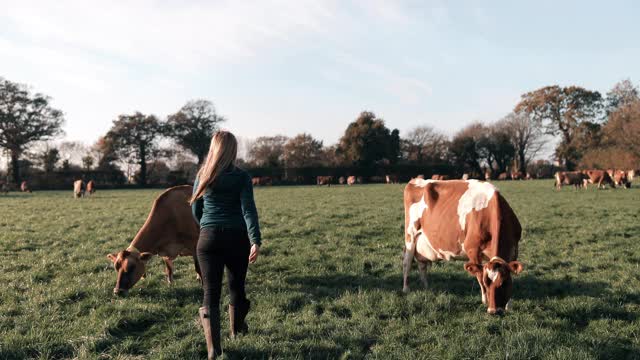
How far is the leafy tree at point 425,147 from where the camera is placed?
7756 cm

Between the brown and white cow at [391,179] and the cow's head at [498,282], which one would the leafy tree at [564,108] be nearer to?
the brown and white cow at [391,179]

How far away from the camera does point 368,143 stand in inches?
2704

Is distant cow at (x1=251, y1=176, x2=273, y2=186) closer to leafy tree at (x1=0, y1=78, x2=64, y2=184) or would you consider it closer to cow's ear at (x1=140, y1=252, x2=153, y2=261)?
leafy tree at (x1=0, y1=78, x2=64, y2=184)

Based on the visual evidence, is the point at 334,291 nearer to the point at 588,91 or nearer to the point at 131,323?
the point at 131,323

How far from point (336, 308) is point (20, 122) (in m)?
64.4

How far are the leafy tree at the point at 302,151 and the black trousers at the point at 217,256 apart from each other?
213 ft

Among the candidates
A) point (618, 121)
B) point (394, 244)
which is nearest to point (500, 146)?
point (618, 121)

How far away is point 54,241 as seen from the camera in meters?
11.7

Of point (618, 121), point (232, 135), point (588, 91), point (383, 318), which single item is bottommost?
point (383, 318)

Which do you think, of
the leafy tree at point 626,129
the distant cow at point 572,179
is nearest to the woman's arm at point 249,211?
the distant cow at point 572,179

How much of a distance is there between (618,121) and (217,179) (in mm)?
54857

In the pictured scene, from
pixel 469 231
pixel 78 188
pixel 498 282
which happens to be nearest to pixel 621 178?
pixel 469 231

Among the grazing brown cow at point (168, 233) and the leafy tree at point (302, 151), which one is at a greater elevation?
the leafy tree at point (302, 151)

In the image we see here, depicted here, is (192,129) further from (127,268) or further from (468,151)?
(127,268)
